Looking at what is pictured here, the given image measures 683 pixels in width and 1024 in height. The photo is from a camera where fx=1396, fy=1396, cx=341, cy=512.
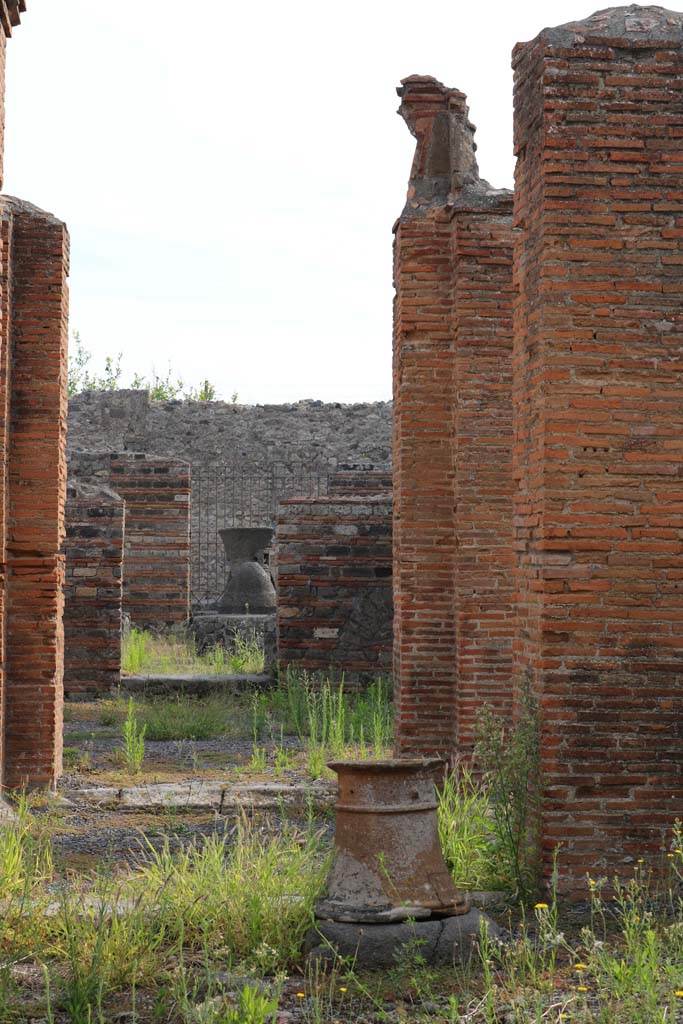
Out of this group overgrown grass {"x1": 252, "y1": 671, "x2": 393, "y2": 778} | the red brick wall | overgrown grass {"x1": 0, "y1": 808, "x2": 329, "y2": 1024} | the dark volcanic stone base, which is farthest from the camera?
the red brick wall

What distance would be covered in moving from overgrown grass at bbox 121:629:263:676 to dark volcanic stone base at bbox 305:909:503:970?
961cm

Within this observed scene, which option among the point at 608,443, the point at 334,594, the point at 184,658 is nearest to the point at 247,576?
the point at 184,658

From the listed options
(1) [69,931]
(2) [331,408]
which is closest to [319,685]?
(1) [69,931]

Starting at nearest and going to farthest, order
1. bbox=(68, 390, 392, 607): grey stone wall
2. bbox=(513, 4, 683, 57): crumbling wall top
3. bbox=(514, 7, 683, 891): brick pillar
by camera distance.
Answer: bbox=(514, 7, 683, 891): brick pillar → bbox=(513, 4, 683, 57): crumbling wall top → bbox=(68, 390, 392, 607): grey stone wall

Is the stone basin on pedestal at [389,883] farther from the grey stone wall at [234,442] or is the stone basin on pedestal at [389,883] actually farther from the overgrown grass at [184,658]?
the grey stone wall at [234,442]

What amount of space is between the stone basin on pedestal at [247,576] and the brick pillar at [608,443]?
11794 millimetres

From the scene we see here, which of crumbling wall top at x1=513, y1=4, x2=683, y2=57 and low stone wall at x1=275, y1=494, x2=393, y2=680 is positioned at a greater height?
crumbling wall top at x1=513, y1=4, x2=683, y2=57

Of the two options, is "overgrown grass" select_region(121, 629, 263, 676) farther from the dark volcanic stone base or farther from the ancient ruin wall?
the dark volcanic stone base

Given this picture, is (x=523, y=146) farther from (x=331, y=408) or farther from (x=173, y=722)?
(x=331, y=408)

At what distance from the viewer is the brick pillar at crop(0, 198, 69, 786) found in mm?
9469

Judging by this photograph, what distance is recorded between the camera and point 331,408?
25.5m

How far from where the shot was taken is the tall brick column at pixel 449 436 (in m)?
9.24

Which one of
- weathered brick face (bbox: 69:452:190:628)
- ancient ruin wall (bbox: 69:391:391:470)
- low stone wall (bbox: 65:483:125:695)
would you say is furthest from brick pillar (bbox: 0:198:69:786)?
ancient ruin wall (bbox: 69:391:391:470)

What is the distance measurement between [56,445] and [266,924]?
4920 millimetres
